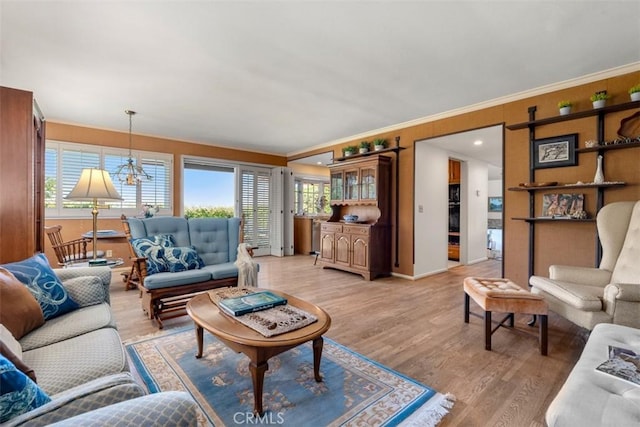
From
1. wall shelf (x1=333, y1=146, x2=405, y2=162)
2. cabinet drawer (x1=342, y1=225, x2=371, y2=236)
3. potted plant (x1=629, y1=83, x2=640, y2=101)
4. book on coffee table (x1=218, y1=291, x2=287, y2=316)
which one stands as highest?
potted plant (x1=629, y1=83, x2=640, y2=101)

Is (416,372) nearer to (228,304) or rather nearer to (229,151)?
(228,304)

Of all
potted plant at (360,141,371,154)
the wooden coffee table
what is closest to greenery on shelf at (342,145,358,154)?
potted plant at (360,141,371,154)

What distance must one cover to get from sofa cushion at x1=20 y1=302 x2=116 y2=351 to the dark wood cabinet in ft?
3.08

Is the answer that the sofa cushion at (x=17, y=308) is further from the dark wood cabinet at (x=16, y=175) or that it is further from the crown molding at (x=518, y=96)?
the crown molding at (x=518, y=96)

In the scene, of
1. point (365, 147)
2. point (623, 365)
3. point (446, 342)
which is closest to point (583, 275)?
point (446, 342)

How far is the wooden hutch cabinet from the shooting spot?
4742 mm

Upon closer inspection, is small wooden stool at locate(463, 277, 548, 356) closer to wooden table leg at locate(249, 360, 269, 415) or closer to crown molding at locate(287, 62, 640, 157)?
wooden table leg at locate(249, 360, 269, 415)

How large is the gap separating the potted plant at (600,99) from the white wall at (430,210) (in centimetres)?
217

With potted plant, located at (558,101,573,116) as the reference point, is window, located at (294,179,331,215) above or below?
below

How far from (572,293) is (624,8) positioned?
207cm

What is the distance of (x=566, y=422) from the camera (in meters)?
0.99

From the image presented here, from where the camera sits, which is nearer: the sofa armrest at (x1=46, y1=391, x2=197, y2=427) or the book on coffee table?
the sofa armrest at (x1=46, y1=391, x2=197, y2=427)

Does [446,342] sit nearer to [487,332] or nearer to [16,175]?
[487,332]

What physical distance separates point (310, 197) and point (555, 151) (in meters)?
5.94
